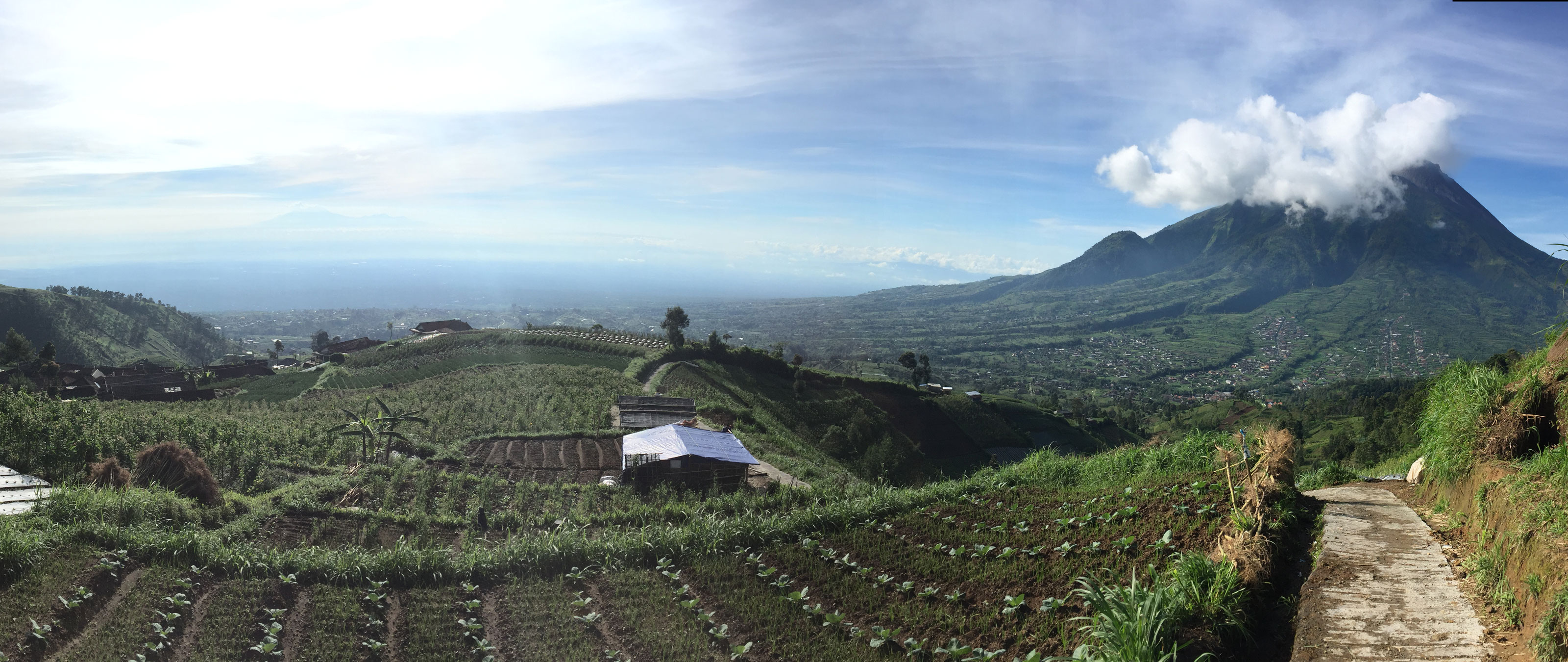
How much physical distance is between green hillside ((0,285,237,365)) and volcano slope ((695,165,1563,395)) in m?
96.7

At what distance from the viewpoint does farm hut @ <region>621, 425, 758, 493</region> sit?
16.2 metres

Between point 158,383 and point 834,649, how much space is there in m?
42.8

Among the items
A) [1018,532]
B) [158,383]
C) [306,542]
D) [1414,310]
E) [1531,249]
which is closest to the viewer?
[1018,532]

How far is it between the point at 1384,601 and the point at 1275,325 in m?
175

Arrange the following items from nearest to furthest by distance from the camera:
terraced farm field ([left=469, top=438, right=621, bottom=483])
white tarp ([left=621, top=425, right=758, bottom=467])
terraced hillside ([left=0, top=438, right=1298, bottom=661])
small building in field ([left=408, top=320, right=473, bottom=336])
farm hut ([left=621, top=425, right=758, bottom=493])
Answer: terraced hillside ([left=0, top=438, right=1298, bottom=661])
farm hut ([left=621, top=425, right=758, bottom=493])
white tarp ([left=621, top=425, right=758, bottom=467])
terraced farm field ([left=469, top=438, right=621, bottom=483])
small building in field ([left=408, top=320, right=473, bottom=336])

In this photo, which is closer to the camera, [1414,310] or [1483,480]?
[1483,480]

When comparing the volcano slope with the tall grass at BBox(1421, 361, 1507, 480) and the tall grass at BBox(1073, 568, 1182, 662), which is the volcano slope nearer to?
the tall grass at BBox(1421, 361, 1507, 480)

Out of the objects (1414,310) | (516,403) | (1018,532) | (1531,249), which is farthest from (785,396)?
(1531,249)

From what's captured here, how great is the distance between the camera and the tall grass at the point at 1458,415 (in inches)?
222

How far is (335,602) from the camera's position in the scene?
7.73 m

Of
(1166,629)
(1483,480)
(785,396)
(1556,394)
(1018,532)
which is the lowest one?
(785,396)

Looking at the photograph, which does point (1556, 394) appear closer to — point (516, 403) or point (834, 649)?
point (834, 649)

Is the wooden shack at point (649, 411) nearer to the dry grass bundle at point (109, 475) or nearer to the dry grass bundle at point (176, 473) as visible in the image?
the dry grass bundle at point (176, 473)

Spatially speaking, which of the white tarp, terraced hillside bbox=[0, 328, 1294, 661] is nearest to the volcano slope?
the white tarp
